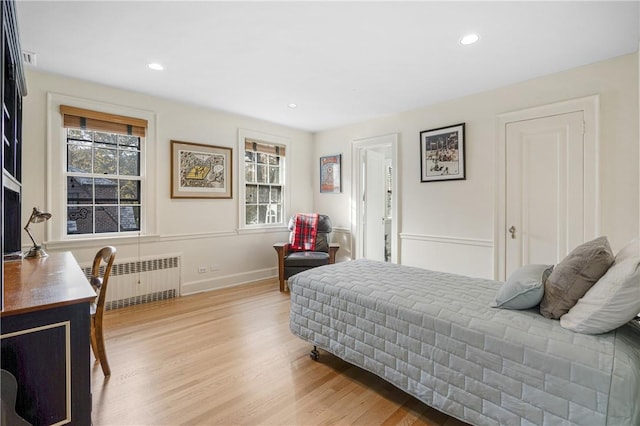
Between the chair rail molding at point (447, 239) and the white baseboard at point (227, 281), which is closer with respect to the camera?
the chair rail molding at point (447, 239)

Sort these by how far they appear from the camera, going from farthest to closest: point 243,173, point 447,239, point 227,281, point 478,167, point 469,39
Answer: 1. point 243,173
2. point 227,281
3. point 447,239
4. point 478,167
5. point 469,39

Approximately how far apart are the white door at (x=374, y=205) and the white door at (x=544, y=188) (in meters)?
1.97

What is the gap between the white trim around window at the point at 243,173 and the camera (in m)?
4.55

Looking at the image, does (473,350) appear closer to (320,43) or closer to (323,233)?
(320,43)

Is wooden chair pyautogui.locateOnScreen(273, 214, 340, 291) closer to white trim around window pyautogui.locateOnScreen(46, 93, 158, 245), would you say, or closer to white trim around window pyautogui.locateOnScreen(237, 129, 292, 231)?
white trim around window pyautogui.locateOnScreen(237, 129, 292, 231)

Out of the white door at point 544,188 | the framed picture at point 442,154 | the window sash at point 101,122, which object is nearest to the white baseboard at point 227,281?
the window sash at point 101,122

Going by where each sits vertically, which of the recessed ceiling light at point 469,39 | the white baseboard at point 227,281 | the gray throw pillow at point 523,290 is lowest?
the white baseboard at point 227,281

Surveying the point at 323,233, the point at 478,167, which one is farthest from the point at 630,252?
the point at 323,233

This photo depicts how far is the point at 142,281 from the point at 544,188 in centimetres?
445

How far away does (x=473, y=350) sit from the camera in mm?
1481

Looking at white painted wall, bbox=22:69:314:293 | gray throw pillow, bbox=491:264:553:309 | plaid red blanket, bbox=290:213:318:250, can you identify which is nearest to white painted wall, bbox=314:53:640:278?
plaid red blanket, bbox=290:213:318:250

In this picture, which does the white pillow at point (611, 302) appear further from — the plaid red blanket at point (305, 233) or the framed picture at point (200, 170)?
the framed picture at point (200, 170)

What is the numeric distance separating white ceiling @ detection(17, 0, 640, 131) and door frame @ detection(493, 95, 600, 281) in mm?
344

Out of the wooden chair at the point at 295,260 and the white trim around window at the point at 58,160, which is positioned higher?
the white trim around window at the point at 58,160
